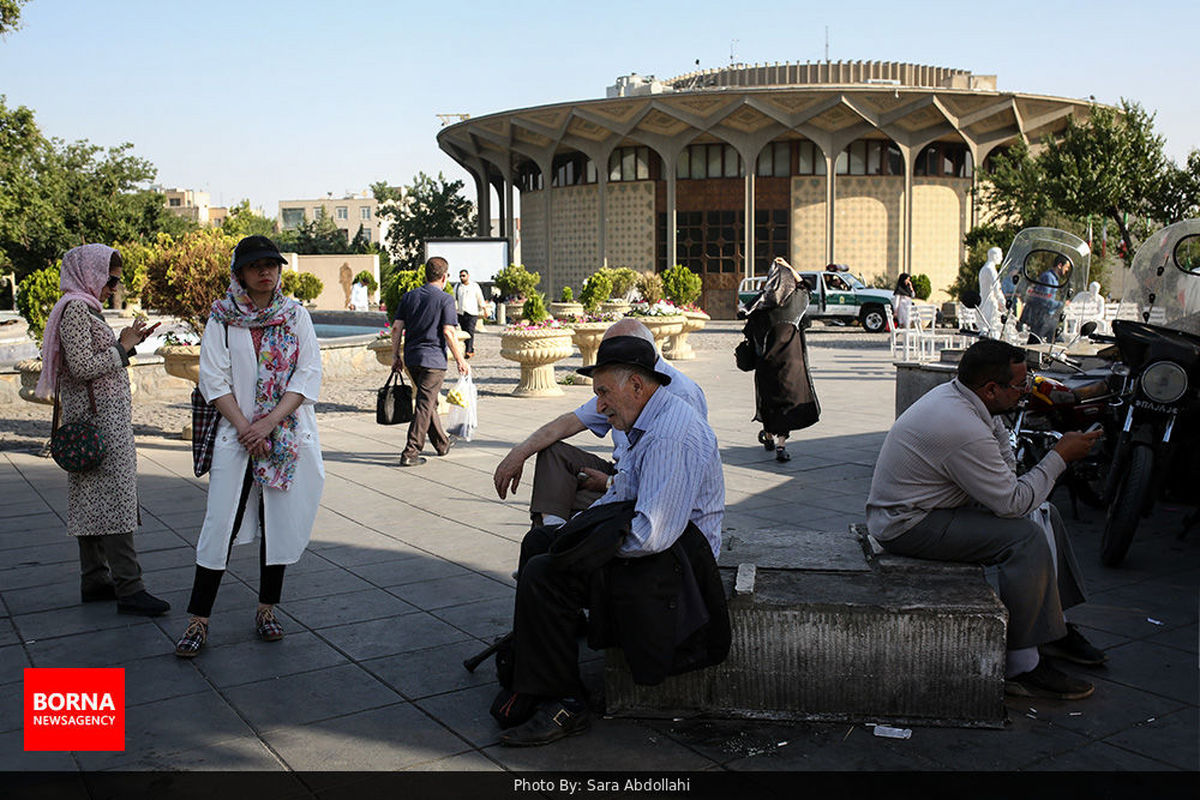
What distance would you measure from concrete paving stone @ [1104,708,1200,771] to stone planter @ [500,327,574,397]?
1059 cm

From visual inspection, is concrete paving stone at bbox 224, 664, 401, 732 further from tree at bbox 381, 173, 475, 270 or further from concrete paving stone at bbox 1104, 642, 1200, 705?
tree at bbox 381, 173, 475, 270

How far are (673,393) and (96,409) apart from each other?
2.90m

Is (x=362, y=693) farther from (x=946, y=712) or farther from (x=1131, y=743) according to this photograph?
(x=1131, y=743)

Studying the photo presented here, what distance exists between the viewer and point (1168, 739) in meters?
3.53

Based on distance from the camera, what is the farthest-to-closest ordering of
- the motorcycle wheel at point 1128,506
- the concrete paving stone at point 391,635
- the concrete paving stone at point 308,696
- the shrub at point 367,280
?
the shrub at point 367,280 < the motorcycle wheel at point 1128,506 < the concrete paving stone at point 391,635 < the concrete paving stone at point 308,696

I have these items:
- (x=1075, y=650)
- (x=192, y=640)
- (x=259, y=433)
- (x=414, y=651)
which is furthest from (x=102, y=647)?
(x=1075, y=650)

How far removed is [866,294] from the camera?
2836 centimetres

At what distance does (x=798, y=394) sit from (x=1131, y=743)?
5306mm

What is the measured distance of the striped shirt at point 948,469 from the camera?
396 cm

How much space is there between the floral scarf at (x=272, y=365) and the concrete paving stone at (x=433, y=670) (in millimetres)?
945

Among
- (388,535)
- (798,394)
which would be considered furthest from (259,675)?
(798,394)

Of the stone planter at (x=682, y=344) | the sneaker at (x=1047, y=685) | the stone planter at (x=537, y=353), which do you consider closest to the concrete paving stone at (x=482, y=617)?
the sneaker at (x=1047, y=685)

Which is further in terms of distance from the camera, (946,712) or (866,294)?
(866,294)

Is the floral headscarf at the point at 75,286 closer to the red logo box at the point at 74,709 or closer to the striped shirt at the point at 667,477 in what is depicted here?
the red logo box at the point at 74,709
